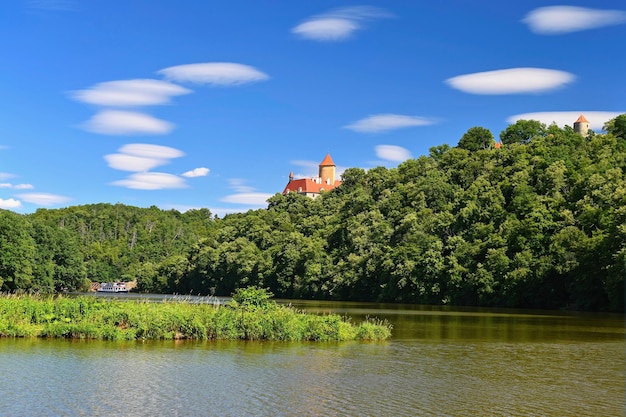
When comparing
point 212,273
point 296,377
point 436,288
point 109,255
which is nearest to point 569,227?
point 436,288

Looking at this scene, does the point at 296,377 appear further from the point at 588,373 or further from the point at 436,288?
the point at 436,288

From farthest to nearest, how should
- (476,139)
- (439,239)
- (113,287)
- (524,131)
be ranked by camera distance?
(113,287), (476,139), (524,131), (439,239)

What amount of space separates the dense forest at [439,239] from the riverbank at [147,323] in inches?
1418

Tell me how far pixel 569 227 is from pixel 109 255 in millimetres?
136697

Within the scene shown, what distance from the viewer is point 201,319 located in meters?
32.0

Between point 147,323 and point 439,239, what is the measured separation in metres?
64.4

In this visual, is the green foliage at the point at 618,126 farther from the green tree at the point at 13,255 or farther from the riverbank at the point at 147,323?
the riverbank at the point at 147,323

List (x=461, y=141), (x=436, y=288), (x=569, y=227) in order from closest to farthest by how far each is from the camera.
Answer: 1. (x=569, y=227)
2. (x=436, y=288)
3. (x=461, y=141)

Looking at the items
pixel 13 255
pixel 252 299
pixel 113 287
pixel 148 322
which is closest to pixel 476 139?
pixel 113 287

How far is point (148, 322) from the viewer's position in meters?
31.0

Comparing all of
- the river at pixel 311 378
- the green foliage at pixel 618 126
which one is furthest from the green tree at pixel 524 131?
the river at pixel 311 378

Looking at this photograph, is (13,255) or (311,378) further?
(13,255)

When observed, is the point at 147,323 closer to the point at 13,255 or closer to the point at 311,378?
the point at 311,378

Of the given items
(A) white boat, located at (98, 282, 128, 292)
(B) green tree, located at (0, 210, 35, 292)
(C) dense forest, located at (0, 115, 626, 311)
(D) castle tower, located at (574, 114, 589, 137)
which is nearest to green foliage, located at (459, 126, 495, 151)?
(C) dense forest, located at (0, 115, 626, 311)
